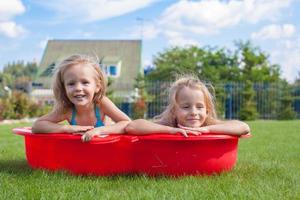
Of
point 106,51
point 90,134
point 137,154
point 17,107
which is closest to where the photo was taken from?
point 90,134

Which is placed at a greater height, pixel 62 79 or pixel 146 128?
pixel 62 79

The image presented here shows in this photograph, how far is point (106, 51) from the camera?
30.5 m

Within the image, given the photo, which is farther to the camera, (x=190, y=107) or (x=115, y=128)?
(x=190, y=107)

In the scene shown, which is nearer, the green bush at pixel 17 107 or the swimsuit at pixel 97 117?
the swimsuit at pixel 97 117

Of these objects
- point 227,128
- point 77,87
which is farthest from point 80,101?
point 227,128

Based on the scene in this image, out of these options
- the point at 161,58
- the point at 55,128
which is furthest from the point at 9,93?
the point at 55,128

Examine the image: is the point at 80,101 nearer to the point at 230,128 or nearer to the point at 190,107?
the point at 190,107

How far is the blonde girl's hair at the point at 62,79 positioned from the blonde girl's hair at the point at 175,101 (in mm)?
497

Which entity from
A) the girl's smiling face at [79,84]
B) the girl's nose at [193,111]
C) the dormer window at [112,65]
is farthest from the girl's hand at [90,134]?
the dormer window at [112,65]

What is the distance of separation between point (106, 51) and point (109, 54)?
16.2 inches

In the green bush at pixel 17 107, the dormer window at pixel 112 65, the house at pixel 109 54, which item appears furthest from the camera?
the house at pixel 109 54

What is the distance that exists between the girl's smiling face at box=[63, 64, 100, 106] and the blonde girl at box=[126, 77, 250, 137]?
0.44 meters

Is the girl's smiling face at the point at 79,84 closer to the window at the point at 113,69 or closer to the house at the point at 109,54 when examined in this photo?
the house at the point at 109,54

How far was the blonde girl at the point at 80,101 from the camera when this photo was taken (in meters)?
3.18
